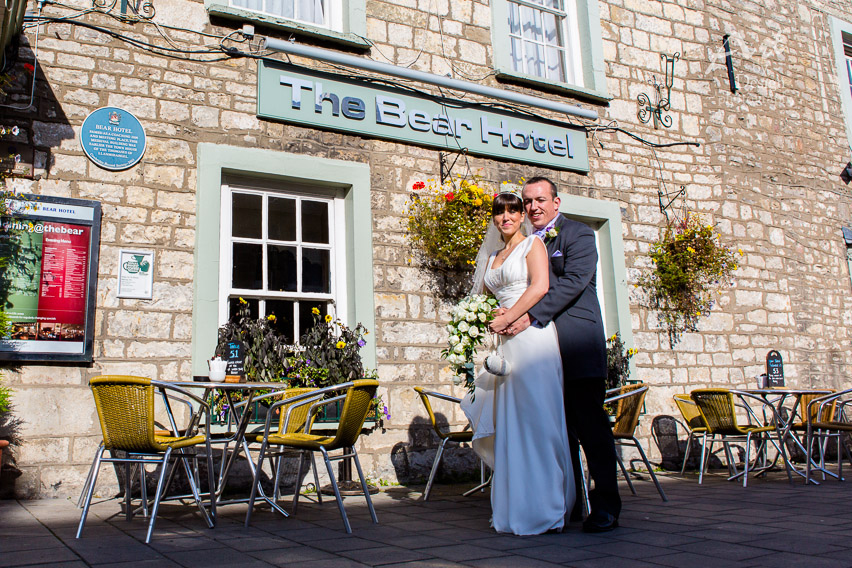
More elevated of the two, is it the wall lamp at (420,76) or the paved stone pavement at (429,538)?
the wall lamp at (420,76)

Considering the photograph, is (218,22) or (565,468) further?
(218,22)

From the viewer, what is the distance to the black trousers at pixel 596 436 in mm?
3381

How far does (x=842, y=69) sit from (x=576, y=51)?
4394mm

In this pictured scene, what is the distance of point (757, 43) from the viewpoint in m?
8.53

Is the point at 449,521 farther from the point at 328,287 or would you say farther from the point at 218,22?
the point at 218,22

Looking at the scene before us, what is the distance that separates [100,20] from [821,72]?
854cm

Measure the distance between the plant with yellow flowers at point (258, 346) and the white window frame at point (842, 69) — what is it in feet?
26.5

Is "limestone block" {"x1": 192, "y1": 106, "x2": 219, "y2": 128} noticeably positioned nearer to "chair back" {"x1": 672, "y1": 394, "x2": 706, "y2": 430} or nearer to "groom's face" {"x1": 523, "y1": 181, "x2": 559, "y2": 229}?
"groom's face" {"x1": 523, "y1": 181, "x2": 559, "y2": 229}

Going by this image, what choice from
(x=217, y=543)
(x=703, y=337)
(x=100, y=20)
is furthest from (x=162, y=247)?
(x=703, y=337)

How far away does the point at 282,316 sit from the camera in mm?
5453

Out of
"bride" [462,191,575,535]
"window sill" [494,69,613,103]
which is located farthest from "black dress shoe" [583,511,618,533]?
"window sill" [494,69,613,103]

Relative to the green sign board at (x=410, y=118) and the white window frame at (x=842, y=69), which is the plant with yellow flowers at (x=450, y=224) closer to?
the green sign board at (x=410, y=118)

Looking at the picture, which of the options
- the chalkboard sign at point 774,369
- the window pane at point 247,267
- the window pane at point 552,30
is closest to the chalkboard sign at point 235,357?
the window pane at point 247,267

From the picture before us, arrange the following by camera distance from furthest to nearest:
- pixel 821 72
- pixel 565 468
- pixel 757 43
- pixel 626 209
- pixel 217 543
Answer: pixel 821 72 → pixel 757 43 → pixel 626 209 → pixel 565 468 → pixel 217 543
